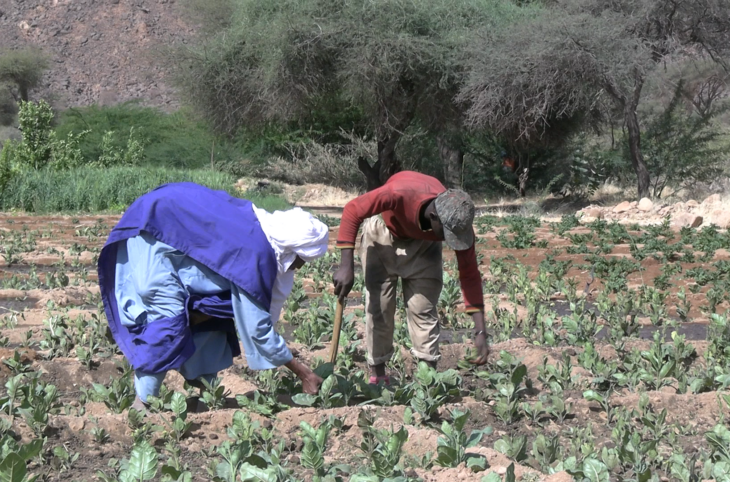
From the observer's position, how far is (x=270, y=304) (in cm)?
421

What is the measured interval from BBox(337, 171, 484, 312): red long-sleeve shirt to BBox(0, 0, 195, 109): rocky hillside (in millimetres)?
46455

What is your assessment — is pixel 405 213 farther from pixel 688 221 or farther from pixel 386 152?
pixel 386 152

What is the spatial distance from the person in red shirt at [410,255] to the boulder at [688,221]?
9.12 meters

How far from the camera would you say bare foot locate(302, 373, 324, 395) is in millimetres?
4254

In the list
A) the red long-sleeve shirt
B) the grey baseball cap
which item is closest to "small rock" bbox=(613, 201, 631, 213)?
the red long-sleeve shirt

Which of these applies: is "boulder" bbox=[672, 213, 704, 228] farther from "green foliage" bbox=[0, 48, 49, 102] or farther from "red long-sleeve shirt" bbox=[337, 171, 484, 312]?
"green foliage" bbox=[0, 48, 49, 102]

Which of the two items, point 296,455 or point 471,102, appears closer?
point 296,455

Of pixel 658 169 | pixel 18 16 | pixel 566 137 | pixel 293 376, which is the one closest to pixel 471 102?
pixel 566 137

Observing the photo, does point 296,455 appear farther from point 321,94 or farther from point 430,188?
point 321,94

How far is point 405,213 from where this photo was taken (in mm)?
4469

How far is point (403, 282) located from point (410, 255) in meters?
0.20

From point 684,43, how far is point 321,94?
7676mm

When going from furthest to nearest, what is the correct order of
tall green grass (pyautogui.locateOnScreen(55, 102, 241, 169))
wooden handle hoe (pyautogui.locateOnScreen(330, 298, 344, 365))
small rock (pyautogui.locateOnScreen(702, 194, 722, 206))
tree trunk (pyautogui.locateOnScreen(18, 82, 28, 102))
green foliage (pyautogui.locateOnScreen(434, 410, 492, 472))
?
tree trunk (pyautogui.locateOnScreen(18, 82, 28, 102))
tall green grass (pyautogui.locateOnScreen(55, 102, 241, 169))
small rock (pyautogui.locateOnScreen(702, 194, 722, 206))
wooden handle hoe (pyautogui.locateOnScreen(330, 298, 344, 365))
green foliage (pyautogui.locateOnScreen(434, 410, 492, 472))

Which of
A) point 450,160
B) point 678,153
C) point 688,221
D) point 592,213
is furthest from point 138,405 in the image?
point 450,160
